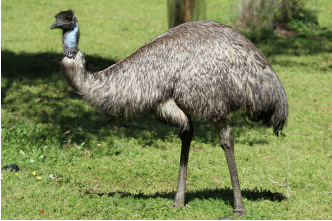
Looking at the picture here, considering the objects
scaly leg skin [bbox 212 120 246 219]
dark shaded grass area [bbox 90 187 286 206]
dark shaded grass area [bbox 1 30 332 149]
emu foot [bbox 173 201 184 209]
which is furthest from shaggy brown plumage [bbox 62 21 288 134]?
dark shaded grass area [bbox 1 30 332 149]

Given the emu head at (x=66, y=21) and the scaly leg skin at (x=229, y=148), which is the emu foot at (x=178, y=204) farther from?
the emu head at (x=66, y=21)

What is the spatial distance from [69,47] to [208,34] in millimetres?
1450

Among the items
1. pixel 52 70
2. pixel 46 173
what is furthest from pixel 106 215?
pixel 52 70

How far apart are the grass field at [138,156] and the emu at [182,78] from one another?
1283 mm

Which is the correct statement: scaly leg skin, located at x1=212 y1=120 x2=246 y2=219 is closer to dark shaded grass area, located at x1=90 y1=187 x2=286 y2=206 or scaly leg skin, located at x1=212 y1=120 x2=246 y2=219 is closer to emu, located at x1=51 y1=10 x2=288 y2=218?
emu, located at x1=51 y1=10 x2=288 y2=218

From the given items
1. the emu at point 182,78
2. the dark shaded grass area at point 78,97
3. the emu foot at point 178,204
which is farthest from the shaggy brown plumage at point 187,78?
the dark shaded grass area at point 78,97

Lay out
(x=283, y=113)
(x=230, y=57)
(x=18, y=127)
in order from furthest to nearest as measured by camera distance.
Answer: (x=18, y=127) < (x=283, y=113) < (x=230, y=57)

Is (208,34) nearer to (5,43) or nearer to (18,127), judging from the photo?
(18,127)

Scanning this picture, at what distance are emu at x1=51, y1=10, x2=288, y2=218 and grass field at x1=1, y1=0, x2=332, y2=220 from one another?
1.28m

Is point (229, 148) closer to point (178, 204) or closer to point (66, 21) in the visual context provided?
point (178, 204)

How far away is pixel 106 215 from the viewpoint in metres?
4.58

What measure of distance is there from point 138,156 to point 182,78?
3.21 metres

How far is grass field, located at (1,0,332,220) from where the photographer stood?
4.87 m

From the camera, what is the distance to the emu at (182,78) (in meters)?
3.96
